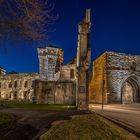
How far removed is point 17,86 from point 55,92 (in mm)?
26314

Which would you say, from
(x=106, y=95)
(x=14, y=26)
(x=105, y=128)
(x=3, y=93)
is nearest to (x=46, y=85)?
(x=106, y=95)

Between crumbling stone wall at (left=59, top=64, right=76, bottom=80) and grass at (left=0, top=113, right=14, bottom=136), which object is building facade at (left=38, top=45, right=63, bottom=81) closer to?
crumbling stone wall at (left=59, top=64, right=76, bottom=80)

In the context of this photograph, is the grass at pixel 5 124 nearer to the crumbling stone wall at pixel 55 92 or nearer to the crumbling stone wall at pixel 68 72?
the crumbling stone wall at pixel 55 92

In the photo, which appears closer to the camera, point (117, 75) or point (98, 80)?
point (117, 75)

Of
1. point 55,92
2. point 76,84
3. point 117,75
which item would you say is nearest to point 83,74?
point 76,84

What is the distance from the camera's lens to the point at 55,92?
2475 centimetres

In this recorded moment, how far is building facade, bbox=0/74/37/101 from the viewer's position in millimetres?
46562

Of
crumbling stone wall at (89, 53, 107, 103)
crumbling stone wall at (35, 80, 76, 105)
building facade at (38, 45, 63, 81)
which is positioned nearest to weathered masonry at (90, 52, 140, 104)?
crumbling stone wall at (89, 53, 107, 103)

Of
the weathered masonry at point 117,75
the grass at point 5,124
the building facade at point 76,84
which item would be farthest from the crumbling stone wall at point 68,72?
the grass at point 5,124

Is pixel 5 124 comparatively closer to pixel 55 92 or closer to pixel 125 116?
pixel 125 116

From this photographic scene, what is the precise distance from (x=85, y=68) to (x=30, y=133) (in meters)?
9.88

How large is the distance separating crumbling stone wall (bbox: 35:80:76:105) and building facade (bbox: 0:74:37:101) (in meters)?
21.2

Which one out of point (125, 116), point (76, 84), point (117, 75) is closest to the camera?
point (125, 116)

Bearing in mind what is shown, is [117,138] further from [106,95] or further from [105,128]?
[106,95]
